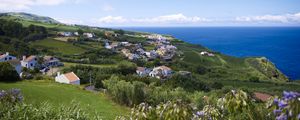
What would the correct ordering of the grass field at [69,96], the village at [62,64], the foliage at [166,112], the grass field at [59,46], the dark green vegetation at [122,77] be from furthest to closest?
the grass field at [59,46] → the village at [62,64] → the dark green vegetation at [122,77] → the grass field at [69,96] → the foliage at [166,112]

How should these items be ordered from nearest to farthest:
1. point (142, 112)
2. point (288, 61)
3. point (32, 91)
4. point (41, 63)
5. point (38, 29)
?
point (142, 112) → point (32, 91) → point (41, 63) → point (38, 29) → point (288, 61)

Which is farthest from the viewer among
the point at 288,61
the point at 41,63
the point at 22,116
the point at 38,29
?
the point at 288,61

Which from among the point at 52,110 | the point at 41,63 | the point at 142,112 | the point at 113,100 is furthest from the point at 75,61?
the point at 142,112

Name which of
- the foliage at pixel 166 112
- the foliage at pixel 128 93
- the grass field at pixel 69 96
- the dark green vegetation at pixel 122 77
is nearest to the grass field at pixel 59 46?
the dark green vegetation at pixel 122 77

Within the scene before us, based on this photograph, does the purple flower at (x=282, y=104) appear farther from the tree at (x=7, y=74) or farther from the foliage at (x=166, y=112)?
the tree at (x=7, y=74)

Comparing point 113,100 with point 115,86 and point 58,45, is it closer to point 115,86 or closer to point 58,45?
point 115,86

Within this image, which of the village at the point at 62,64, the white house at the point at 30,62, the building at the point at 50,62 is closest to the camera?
the village at the point at 62,64

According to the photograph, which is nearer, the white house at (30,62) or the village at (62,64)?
the village at (62,64)

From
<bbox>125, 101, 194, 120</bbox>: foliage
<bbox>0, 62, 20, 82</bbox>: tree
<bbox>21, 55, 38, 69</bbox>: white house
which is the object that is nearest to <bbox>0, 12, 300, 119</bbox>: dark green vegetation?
<bbox>0, 62, 20, 82</bbox>: tree
